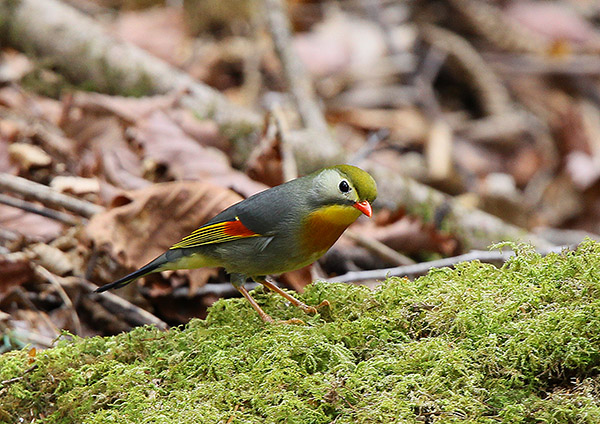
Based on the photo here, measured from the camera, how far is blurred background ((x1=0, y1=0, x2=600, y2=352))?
459cm

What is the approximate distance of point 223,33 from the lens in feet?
33.6

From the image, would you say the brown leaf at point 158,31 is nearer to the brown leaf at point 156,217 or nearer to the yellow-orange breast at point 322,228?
the brown leaf at point 156,217

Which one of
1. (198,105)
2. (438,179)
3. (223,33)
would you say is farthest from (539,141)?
(198,105)

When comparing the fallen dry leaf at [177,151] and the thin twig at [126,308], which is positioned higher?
A: the fallen dry leaf at [177,151]

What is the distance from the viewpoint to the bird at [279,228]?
3.56m

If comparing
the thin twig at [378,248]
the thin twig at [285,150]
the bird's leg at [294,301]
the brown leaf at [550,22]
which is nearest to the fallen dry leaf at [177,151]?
the thin twig at [285,150]

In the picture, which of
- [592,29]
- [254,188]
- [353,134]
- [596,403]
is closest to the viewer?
[596,403]

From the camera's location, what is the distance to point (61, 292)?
14.3 ft

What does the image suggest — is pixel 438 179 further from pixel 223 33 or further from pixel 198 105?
pixel 223 33

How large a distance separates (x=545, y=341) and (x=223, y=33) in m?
8.67

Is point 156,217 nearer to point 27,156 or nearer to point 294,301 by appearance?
point 27,156

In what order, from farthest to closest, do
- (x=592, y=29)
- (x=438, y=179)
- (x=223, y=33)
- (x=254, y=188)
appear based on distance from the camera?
1. (x=592, y=29)
2. (x=223, y=33)
3. (x=438, y=179)
4. (x=254, y=188)

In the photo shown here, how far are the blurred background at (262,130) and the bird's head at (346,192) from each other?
1.21 metres

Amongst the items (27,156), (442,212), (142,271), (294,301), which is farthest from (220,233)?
(442,212)
